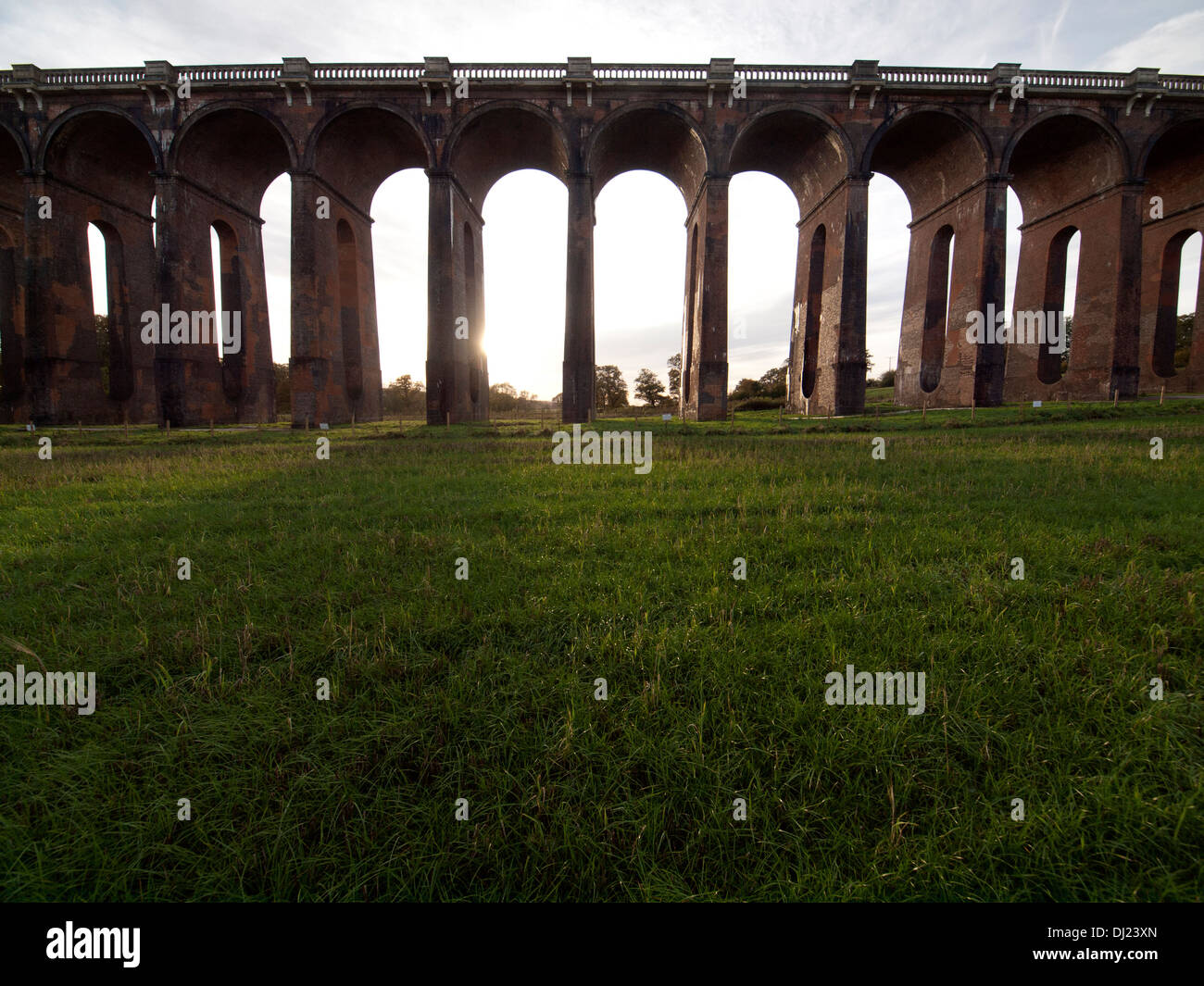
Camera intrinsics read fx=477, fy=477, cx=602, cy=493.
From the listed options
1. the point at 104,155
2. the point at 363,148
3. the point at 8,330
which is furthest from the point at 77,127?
the point at 363,148

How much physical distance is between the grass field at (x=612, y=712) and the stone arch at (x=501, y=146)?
83.7 ft

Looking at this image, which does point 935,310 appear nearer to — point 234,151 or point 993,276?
point 993,276

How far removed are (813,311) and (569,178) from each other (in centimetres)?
1520

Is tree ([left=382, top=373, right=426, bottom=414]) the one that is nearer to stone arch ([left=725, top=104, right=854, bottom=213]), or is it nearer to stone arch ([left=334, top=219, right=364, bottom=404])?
stone arch ([left=334, top=219, right=364, bottom=404])

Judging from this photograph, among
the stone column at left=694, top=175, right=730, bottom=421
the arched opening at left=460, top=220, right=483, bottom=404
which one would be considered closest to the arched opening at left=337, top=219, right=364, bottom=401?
the arched opening at left=460, top=220, right=483, bottom=404

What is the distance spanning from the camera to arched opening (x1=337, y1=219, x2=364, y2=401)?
90.3 feet

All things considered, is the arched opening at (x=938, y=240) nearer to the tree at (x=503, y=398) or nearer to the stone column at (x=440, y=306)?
the stone column at (x=440, y=306)

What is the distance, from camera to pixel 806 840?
5.47 ft

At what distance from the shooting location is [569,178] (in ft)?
76.9

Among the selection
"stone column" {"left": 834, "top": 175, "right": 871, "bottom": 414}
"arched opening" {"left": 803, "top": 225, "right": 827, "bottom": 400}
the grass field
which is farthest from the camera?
"arched opening" {"left": 803, "top": 225, "right": 827, "bottom": 400}

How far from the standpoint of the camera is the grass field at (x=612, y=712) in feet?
5.16

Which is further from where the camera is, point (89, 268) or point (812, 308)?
point (812, 308)

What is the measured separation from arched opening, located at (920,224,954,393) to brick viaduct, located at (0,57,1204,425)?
0.44 ft
